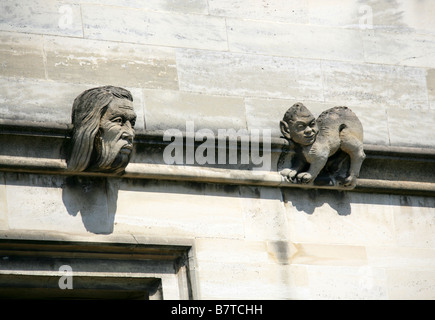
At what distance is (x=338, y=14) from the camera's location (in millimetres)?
10055

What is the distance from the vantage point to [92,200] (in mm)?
8852

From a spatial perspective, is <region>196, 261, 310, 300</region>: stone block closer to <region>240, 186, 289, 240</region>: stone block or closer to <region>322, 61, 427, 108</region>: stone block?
<region>240, 186, 289, 240</region>: stone block

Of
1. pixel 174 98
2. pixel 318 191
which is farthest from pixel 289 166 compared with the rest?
pixel 174 98

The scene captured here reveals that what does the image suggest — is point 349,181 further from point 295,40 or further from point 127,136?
point 127,136

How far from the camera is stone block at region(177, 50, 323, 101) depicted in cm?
945

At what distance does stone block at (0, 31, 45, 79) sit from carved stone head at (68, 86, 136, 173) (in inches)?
16.1

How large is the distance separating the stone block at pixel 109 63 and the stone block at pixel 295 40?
0.55 meters

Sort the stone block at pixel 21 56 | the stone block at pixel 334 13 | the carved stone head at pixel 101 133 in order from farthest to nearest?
1. the stone block at pixel 334 13
2. the stone block at pixel 21 56
3. the carved stone head at pixel 101 133

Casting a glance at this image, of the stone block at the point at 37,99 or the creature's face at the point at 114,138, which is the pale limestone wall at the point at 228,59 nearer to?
the stone block at the point at 37,99

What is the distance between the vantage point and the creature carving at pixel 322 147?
367 inches

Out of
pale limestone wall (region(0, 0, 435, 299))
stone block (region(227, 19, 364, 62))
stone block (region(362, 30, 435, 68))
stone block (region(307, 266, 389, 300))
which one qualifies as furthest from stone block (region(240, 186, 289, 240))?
stone block (region(362, 30, 435, 68))

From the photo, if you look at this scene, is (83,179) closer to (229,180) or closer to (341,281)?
(229,180)

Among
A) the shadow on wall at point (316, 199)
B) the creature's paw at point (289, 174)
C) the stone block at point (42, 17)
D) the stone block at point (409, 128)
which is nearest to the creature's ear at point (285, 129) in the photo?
the creature's paw at point (289, 174)

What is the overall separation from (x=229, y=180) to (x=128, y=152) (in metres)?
0.75
